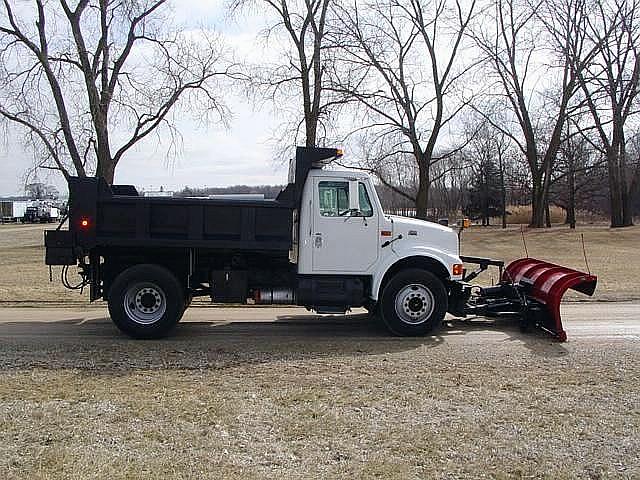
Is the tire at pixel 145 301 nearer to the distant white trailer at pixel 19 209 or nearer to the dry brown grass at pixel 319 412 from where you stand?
the dry brown grass at pixel 319 412

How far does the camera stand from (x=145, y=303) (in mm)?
10102

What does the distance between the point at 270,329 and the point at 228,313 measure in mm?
2053

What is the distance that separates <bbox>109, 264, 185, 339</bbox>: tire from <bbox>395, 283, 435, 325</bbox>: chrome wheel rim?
10.9 ft

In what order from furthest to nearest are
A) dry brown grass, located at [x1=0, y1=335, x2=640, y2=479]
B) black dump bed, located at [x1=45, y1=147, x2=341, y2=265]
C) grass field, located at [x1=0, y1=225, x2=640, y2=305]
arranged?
grass field, located at [x1=0, y1=225, x2=640, y2=305] → black dump bed, located at [x1=45, y1=147, x2=341, y2=265] → dry brown grass, located at [x1=0, y1=335, x2=640, y2=479]

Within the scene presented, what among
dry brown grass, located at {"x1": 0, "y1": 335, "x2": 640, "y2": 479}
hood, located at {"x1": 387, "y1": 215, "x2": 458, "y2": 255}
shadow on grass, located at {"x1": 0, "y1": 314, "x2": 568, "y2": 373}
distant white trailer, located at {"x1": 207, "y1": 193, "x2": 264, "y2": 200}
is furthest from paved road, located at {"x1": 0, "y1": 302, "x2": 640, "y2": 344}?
distant white trailer, located at {"x1": 207, "y1": 193, "x2": 264, "y2": 200}

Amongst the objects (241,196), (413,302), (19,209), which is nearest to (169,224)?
(241,196)

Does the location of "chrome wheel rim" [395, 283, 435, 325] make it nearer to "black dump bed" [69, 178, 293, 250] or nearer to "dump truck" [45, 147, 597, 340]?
"dump truck" [45, 147, 597, 340]

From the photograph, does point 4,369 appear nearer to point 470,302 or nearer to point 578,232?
point 470,302

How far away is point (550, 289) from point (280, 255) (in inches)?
166

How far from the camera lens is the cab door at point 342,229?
33.6 feet

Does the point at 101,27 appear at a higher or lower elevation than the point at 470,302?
higher

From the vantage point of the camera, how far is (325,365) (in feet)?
27.8

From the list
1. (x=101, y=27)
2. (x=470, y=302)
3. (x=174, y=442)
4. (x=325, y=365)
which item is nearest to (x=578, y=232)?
(x=101, y=27)

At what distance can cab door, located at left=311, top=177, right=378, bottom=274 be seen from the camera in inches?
403
